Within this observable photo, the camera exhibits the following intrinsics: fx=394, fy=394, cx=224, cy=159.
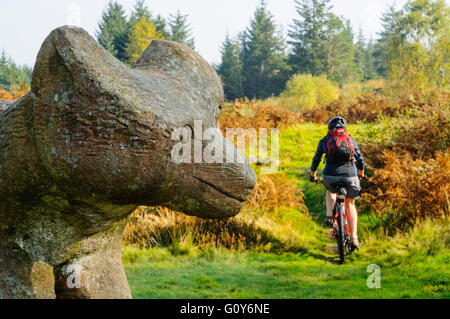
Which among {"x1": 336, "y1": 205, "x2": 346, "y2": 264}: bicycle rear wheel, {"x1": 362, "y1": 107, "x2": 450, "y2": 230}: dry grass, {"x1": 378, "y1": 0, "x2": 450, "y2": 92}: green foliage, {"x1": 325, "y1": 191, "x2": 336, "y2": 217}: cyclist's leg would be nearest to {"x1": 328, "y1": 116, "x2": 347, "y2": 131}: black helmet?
{"x1": 325, "y1": 191, "x2": 336, "y2": 217}: cyclist's leg

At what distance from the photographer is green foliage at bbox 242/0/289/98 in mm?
47125

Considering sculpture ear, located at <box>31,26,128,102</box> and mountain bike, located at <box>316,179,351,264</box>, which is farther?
mountain bike, located at <box>316,179,351,264</box>

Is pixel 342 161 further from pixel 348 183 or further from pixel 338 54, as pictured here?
pixel 338 54

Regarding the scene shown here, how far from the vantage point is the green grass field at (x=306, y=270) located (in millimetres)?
4258

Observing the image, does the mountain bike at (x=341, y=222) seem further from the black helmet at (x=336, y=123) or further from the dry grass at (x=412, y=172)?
the dry grass at (x=412, y=172)

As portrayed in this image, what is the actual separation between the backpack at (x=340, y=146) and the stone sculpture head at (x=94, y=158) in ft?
11.9

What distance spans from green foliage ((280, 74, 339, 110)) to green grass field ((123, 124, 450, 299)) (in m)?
19.2

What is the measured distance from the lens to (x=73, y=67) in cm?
144

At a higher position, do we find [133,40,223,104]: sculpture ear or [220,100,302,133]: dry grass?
[220,100,302,133]: dry grass

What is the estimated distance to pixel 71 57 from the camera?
1436 millimetres

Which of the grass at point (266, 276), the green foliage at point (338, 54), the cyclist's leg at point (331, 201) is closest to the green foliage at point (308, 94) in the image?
the green foliage at point (338, 54)
